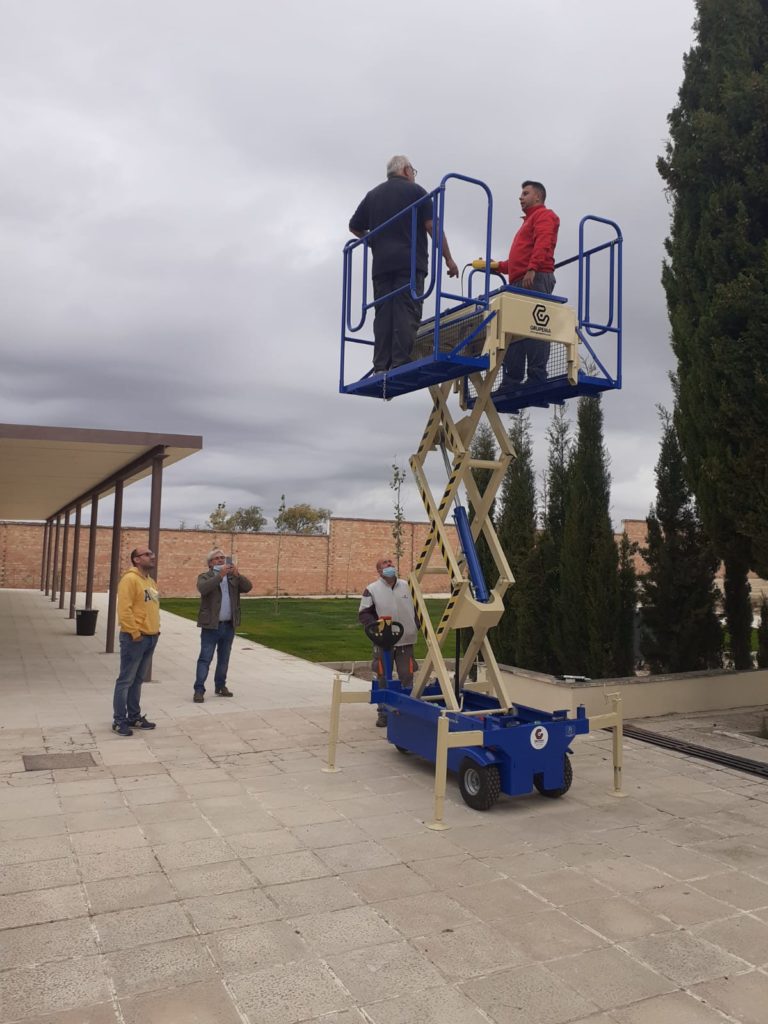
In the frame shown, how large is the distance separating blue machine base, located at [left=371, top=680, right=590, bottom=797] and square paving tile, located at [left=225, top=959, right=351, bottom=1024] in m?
2.36

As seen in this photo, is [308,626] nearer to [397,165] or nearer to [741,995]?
[397,165]

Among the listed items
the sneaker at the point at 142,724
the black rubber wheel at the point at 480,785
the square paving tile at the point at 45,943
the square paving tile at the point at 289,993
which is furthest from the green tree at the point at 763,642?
the square paving tile at the point at 45,943

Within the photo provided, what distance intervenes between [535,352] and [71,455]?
317 inches

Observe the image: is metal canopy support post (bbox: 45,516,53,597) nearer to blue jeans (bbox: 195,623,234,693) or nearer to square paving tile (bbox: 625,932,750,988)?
blue jeans (bbox: 195,623,234,693)

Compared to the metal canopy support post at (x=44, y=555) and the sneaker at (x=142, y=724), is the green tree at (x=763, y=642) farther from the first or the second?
the metal canopy support post at (x=44, y=555)

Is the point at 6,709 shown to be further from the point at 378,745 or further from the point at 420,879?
the point at 420,879

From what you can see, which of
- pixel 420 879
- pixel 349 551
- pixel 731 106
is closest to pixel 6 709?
pixel 420 879

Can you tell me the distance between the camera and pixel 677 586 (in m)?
10.0

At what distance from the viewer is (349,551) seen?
119 ft

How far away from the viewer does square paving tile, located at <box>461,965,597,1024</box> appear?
9.71 feet

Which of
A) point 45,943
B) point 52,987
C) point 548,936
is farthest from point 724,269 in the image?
point 52,987

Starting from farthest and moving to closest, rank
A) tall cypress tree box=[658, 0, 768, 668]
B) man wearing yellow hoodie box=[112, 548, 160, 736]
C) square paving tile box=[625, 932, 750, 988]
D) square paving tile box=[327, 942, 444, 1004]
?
1. tall cypress tree box=[658, 0, 768, 668]
2. man wearing yellow hoodie box=[112, 548, 160, 736]
3. square paving tile box=[625, 932, 750, 988]
4. square paving tile box=[327, 942, 444, 1004]

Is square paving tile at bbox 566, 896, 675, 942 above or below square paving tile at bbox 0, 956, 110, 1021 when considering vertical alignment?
above

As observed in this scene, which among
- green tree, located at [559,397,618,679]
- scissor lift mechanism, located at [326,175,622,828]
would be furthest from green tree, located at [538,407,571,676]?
scissor lift mechanism, located at [326,175,622,828]
